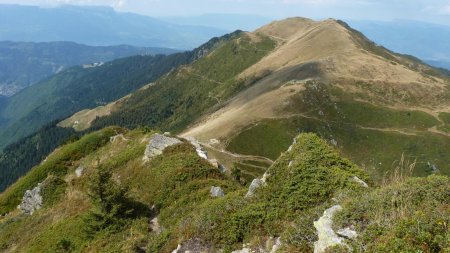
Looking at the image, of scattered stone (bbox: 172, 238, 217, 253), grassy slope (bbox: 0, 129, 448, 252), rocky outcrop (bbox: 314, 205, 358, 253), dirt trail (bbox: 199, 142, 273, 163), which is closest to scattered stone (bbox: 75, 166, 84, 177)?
grassy slope (bbox: 0, 129, 448, 252)

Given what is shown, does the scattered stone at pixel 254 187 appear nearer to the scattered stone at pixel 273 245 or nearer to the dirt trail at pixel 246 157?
the scattered stone at pixel 273 245

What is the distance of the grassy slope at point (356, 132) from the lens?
147 metres

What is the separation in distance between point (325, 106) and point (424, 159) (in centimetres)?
4587

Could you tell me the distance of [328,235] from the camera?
50.2 feet

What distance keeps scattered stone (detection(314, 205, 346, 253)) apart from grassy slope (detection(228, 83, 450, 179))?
421ft

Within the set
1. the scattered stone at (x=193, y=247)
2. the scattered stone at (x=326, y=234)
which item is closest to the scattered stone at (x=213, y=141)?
the scattered stone at (x=193, y=247)

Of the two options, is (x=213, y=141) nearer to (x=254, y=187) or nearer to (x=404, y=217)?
(x=254, y=187)

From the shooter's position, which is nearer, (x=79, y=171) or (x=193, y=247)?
(x=193, y=247)

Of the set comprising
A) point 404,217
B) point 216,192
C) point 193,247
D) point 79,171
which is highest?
point 404,217

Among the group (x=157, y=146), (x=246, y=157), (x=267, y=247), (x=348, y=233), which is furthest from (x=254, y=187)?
(x=246, y=157)

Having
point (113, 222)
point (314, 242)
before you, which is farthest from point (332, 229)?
point (113, 222)

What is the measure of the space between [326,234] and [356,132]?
155m

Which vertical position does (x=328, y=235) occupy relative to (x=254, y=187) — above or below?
above

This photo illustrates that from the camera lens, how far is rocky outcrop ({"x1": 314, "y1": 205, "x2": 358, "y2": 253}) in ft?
48.5
